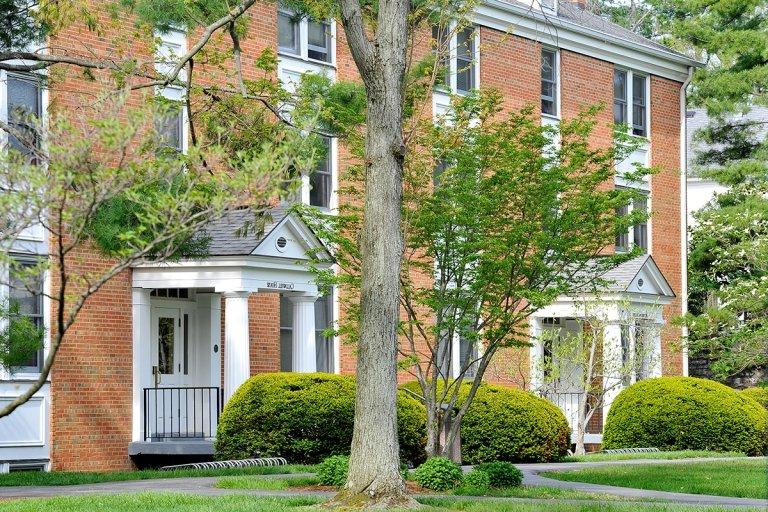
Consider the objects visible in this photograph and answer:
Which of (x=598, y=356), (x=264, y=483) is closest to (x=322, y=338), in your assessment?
(x=598, y=356)

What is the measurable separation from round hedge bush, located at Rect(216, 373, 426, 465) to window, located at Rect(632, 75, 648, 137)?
15066mm

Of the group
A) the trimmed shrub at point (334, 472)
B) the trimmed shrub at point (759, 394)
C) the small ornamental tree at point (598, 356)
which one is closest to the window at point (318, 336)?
the small ornamental tree at point (598, 356)

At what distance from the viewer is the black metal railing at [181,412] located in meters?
23.4

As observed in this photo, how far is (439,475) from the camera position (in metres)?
16.2

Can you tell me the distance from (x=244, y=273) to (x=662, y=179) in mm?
15898

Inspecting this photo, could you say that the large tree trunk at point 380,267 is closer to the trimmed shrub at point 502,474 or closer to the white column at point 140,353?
the trimmed shrub at point 502,474

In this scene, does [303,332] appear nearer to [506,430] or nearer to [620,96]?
[506,430]

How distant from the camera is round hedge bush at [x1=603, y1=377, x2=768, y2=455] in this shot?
87.7 ft

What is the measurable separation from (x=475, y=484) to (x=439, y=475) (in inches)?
19.1

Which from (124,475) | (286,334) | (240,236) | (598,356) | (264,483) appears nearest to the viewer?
(264,483)

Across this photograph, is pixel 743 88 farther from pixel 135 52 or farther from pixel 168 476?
pixel 168 476

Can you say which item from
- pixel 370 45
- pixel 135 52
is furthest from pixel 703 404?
pixel 370 45

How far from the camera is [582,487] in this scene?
17.7 m

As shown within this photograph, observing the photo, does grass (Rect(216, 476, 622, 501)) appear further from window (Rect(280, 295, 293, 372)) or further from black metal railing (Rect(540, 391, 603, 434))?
black metal railing (Rect(540, 391, 603, 434))
